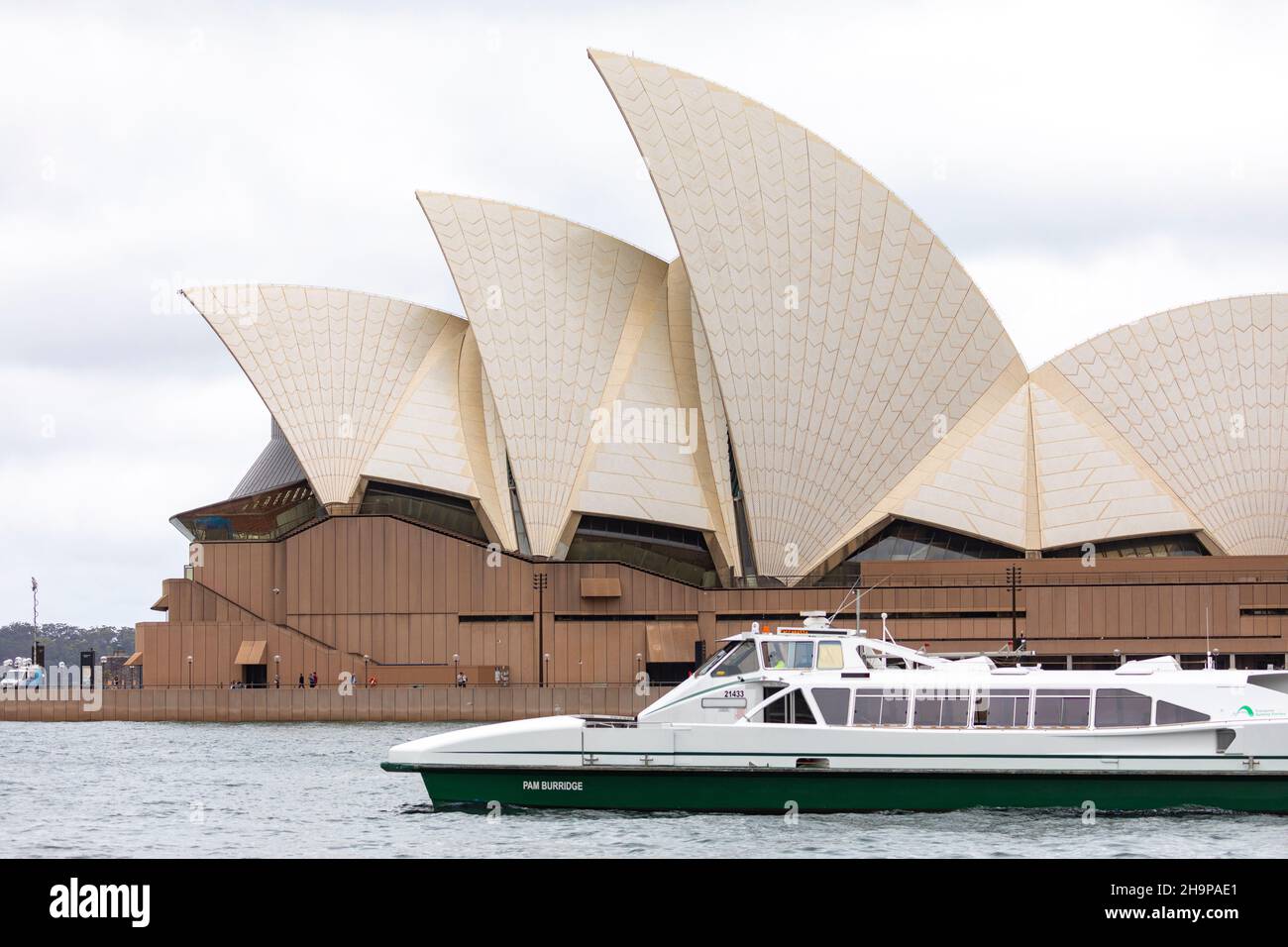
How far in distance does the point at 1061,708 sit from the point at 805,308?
38.8 meters

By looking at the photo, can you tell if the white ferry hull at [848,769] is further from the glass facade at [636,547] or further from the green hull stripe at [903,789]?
the glass facade at [636,547]

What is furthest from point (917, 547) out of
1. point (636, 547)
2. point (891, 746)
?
point (891, 746)

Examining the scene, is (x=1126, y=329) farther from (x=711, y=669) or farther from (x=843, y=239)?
(x=711, y=669)

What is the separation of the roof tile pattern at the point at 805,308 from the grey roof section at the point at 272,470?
70.2 feet

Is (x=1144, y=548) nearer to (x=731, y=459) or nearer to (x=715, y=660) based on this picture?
(x=731, y=459)

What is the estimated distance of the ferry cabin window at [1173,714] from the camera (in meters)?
28.9

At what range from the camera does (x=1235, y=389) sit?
69.1m

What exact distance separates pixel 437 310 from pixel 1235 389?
33935 millimetres

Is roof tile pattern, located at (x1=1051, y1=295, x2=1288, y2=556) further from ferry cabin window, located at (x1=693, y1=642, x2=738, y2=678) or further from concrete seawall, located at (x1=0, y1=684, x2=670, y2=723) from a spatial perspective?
ferry cabin window, located at (x1=693, y1=642, x2=738, y2=678)

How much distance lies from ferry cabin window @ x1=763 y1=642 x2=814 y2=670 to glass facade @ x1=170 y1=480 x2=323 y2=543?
46102 mm

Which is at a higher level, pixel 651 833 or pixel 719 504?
pixel 719 504

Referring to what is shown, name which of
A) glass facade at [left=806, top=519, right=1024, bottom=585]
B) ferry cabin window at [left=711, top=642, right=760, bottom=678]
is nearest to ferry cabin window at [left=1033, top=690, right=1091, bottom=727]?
ferry cabin window at [left=711, top=642, right=760, bottom=678]

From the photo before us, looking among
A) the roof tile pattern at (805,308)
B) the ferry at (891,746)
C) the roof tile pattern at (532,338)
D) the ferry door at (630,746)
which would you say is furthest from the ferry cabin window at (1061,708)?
the roof tile pattern at (532,338)
